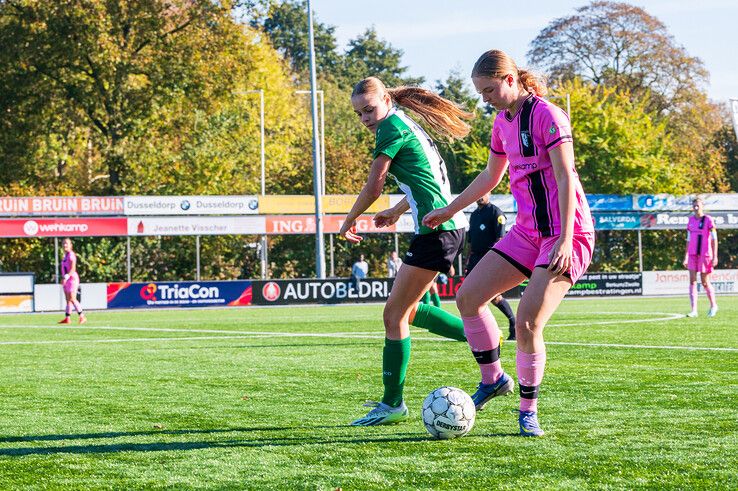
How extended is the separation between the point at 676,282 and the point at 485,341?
37.2 m

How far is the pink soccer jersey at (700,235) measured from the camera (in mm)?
18641

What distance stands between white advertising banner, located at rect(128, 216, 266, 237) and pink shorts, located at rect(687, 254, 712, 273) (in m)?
21.8

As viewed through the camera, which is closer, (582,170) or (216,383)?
(216,383)

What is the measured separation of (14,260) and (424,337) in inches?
1284

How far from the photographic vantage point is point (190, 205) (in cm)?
3897

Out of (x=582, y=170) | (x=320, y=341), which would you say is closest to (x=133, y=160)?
(x=582, y=170)

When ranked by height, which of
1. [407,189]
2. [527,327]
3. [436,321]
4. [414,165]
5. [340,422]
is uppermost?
[414,165]

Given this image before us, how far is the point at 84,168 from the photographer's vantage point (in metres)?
50.3

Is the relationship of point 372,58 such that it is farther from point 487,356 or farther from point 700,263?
point 487,356

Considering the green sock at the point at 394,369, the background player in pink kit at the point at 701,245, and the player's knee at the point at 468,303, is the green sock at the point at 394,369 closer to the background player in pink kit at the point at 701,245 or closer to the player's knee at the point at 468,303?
the player's knee at the point at 468,303

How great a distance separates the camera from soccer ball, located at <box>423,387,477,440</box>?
5496 millimetres

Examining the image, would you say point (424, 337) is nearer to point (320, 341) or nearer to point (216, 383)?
point (320, 341)

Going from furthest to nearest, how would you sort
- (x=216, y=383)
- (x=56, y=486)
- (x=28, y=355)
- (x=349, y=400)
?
(x=28, y=355), (x=216, y=383), (x=349, y=400), (x=56, y=486)

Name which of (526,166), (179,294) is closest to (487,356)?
(526,166)
